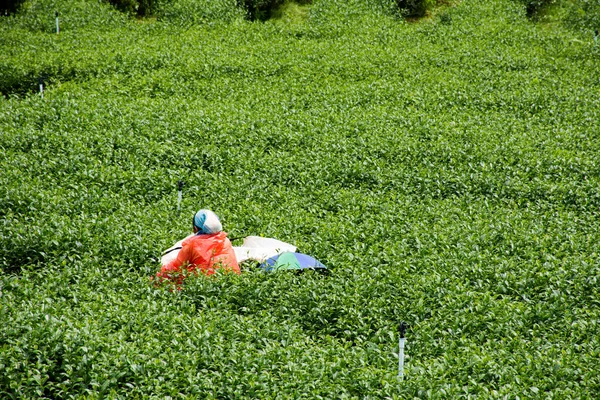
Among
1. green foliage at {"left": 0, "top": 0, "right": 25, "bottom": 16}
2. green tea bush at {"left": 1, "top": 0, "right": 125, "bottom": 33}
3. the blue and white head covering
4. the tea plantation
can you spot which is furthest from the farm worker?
green foliage at {"left": 0, "top": 0, "right": 25, "bottom": 16}

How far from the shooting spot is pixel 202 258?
8781 millimetres

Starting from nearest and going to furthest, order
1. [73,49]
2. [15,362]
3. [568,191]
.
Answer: [15,362] → [568,191] → [73,49]

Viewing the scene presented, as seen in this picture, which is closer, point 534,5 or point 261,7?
point 261,7

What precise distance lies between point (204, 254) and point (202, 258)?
2.4 inches

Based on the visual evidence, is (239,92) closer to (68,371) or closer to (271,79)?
(271,79)

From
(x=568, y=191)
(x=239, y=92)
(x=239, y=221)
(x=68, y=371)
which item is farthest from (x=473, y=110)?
(x=68, y=371)

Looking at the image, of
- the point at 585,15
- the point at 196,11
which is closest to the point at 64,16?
the point at 196,11

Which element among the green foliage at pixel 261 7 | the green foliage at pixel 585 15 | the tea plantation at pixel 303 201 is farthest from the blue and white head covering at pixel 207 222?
the green foliage at pixel 585 15

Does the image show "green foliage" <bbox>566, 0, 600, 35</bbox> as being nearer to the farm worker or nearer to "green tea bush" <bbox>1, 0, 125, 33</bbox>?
"green tea bush" <bbox>1, 0, 125, 33</bbox>

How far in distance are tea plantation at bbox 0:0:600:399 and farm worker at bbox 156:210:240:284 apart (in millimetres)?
279

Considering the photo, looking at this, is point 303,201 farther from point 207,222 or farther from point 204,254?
point 204,254

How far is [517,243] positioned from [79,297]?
6.38 m

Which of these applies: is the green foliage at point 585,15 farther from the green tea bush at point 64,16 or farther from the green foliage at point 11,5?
the green foliage at point 11,5

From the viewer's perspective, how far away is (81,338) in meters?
6.64
